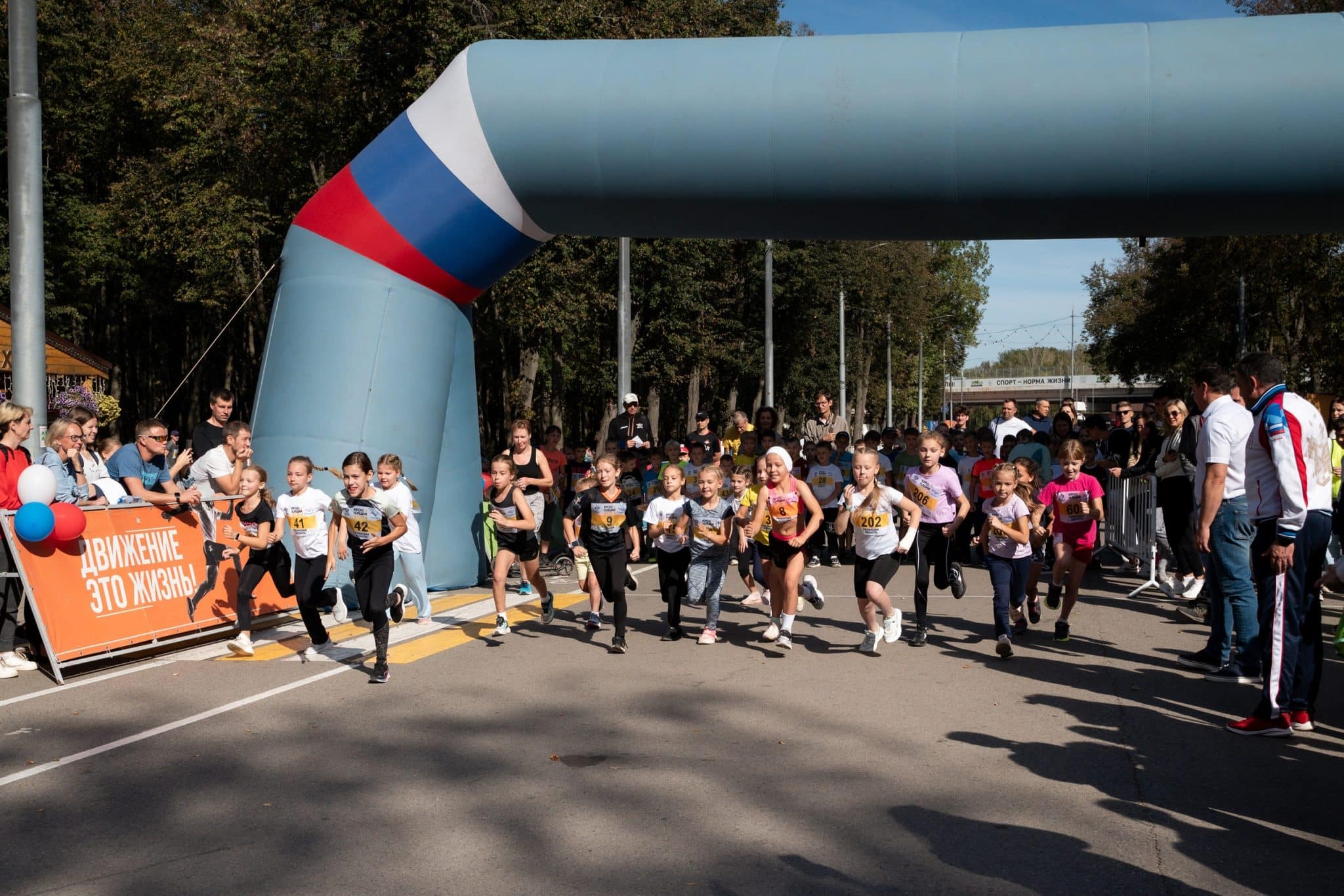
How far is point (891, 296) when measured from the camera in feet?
186

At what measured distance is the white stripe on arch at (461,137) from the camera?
37.0 ft

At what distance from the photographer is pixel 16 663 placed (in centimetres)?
899

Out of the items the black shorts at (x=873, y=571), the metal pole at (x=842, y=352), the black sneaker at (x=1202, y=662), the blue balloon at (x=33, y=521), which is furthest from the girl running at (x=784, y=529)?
the metal pole at (x=842, y=352)

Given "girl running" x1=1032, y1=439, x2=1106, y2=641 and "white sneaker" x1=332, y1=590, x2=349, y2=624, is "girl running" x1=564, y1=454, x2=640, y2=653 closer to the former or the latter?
"white sneaker" x1=332, y1=590, x2=349, y2=624

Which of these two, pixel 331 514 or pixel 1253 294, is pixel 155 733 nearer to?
pixel 331 514

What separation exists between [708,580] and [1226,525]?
3.91m

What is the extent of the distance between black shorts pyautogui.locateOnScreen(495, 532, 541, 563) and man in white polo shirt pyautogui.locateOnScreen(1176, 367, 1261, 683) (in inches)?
212

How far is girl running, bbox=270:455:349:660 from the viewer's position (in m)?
9.32

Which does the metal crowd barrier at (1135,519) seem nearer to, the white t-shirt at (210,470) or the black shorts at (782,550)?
the black shorts at (782,550)

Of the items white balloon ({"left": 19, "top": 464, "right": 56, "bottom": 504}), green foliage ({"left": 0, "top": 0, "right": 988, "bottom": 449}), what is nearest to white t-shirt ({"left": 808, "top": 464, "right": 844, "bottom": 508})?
white balloon ({"left": 19, "top": 464, "right": 56, "bottom": 504})

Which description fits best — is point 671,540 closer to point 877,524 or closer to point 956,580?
point 877,524

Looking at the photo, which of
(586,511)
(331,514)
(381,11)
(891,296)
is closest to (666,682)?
(586,511)

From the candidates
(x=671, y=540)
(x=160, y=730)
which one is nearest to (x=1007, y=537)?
(x=671, y=540)

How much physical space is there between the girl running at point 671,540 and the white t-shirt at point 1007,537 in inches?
95.5
